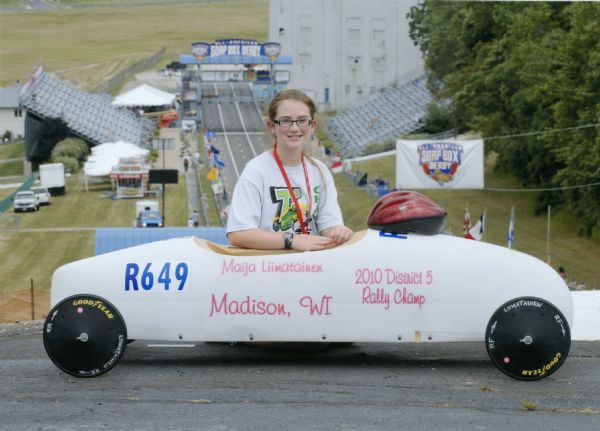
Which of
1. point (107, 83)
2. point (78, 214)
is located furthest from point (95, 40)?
point (78, 214)

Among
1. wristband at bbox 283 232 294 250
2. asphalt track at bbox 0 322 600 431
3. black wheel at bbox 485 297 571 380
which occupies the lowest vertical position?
asphalt track at bbox 0 322 600 431

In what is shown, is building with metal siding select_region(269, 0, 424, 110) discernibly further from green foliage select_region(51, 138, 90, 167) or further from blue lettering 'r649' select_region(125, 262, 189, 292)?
blue lettering 'r649' select_region(125, 262, 189, 292)

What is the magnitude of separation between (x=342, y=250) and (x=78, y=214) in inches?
2353

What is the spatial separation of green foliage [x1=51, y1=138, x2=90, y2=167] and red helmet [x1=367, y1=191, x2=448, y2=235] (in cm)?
8326

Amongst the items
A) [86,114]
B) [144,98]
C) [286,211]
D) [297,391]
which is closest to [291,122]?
[286,211]

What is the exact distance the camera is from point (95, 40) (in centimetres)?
18400

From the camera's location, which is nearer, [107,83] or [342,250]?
[342,250]

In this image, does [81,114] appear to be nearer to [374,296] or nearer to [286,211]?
[286,211]

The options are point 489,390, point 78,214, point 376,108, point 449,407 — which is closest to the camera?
point 449,407

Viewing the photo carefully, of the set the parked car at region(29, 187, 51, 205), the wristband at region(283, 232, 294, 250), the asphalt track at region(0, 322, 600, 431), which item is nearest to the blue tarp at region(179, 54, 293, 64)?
the parked car at region(29, 187, 51, 205)

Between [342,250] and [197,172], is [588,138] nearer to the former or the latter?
[197,172]

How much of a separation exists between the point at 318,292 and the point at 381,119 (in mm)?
105339

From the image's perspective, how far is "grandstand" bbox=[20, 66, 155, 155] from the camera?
Result: 325 ft

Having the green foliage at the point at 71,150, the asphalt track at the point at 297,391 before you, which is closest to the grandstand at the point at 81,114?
the green foliage at the point at 71,150
